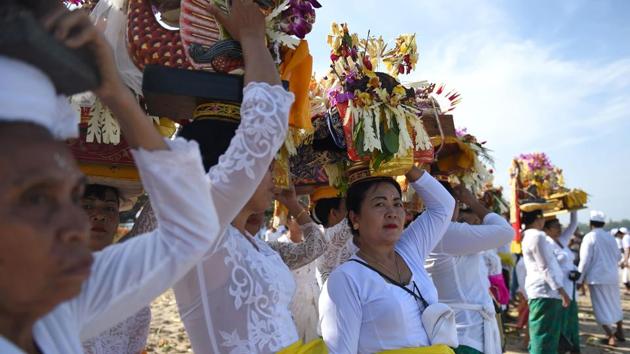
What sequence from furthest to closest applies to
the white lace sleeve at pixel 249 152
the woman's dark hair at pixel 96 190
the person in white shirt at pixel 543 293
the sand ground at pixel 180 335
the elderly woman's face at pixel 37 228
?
1. the sand ground at pixel 180 335
2. the person in white shirt at pixel 543 293
3. the woman's dark hair at pixel 96 190
4. the white lace sleeve at pixel 249 152
5. the elderly woman's face at pixel 37 228

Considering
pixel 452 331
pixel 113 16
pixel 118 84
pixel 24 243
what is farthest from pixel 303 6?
pixel 452 331

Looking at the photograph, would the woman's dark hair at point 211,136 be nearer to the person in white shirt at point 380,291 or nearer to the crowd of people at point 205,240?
the crowd of people at point 205,240

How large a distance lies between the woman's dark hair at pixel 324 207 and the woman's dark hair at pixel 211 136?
2137mm

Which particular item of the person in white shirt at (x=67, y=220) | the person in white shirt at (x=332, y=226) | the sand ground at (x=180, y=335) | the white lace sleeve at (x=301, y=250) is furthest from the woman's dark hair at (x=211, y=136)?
the sand ground at (x=180, y=335)

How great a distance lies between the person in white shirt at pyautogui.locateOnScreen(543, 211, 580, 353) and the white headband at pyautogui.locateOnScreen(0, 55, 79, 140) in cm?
833

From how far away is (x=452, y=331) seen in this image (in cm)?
277

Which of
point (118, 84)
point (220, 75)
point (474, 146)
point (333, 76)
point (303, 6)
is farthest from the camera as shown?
point (474, 146)

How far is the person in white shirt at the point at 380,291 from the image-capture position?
8.93 feet

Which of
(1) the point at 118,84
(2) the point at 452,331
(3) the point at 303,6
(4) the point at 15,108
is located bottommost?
(2) the point at 452,331

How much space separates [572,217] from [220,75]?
909 centimetres

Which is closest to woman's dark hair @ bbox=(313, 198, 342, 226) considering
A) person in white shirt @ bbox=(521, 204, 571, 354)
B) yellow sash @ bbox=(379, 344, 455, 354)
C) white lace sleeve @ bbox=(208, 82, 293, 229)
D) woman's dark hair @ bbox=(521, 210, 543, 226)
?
yellow sash @ bbox=(379, 344, 455, 354)

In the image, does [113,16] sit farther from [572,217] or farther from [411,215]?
[572,217]

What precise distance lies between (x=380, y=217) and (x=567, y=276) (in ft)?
22.2

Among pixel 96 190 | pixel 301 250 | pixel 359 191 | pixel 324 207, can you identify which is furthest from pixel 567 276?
pixel 96 190
